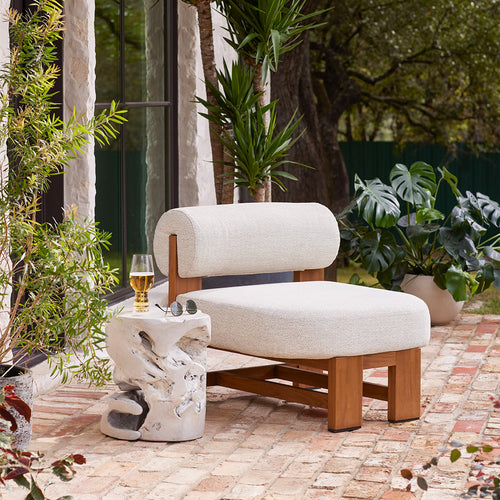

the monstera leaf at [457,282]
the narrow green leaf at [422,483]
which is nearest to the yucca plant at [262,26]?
the monstera leaf at [457,282]

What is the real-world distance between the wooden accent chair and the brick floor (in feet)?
0.40

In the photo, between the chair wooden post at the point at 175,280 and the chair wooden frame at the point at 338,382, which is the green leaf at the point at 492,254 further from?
the chair wooden post at the point at 175,280

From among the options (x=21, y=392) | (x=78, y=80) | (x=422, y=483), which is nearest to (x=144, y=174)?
(x=78, y=80)

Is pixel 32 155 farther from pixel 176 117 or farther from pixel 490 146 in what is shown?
pixel 490 146

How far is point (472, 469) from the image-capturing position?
3.33 meters

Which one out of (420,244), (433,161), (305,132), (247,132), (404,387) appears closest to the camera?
(404,387)

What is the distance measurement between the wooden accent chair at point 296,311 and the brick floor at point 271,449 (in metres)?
0.12

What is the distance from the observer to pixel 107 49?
566 cm

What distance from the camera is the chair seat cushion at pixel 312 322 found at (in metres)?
3.70

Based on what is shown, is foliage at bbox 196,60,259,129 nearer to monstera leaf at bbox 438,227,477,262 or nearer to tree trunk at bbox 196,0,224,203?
tree trunk at bbox 196,0,224,203

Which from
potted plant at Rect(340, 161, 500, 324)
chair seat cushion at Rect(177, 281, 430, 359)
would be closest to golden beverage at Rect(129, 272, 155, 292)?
chair seat cushion at Rect(177, 281, 430, 359)

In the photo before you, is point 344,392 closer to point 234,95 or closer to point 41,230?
point 41,230

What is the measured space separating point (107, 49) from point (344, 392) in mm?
2810

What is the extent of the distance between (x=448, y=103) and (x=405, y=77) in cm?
63
